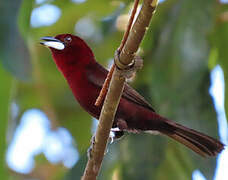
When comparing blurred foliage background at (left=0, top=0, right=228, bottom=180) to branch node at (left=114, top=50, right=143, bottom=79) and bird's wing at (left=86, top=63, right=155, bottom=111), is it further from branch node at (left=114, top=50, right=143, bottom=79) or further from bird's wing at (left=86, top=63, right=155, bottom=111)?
branch node at (left=114, top=50, right=143, bottom=79)

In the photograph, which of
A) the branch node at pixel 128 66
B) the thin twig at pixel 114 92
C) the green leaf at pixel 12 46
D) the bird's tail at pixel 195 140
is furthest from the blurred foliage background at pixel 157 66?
the branch node at pixel 128 66

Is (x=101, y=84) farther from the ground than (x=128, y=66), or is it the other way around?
(x=128, y=66)

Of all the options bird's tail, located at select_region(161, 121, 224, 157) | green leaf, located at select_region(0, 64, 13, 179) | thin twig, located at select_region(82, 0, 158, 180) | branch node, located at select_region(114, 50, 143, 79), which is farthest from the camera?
green leaf, located at select_region(0, 64, 13, 179)

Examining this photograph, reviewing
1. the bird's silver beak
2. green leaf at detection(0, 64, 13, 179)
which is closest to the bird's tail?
the bird's silver beak

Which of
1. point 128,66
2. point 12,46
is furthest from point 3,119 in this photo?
point 128,66

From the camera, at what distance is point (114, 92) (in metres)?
2.98

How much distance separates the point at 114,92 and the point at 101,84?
1.29 m

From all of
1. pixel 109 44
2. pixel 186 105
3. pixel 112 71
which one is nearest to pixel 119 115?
pixel 186 105

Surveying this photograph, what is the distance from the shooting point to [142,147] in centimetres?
527

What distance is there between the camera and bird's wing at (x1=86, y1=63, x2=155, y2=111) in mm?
4250

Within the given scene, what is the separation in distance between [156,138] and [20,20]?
1.62 meters

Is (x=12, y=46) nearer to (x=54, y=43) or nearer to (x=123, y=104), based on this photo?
(x=54, y=43)

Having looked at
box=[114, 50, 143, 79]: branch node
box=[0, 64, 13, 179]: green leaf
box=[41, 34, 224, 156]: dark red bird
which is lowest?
box=[0, 64, 13, 179]: green leaf

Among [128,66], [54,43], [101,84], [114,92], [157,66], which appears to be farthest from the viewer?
[157,66]
